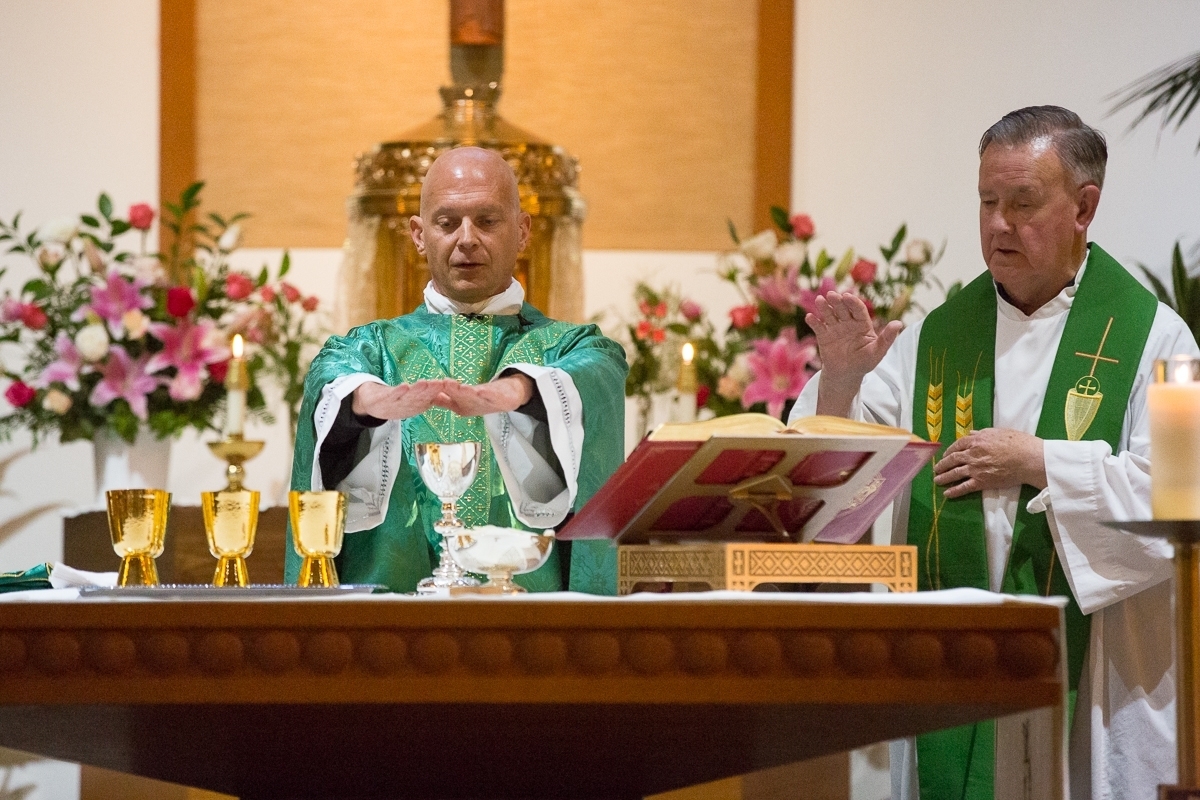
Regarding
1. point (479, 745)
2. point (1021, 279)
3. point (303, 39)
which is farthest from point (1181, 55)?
point (479, 745)

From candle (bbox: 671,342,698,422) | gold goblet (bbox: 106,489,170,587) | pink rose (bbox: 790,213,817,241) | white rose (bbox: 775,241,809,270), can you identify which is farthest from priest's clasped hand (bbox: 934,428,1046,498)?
pink rose (bbox: 790,213,817,241)

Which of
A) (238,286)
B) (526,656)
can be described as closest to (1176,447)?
(526,656)

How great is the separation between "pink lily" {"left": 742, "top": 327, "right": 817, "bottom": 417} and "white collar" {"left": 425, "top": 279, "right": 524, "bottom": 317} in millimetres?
1241

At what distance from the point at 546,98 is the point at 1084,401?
3112 millimetres

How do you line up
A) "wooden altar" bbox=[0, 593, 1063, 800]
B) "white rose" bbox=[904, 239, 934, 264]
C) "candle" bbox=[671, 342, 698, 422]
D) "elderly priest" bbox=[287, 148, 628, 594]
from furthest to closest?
"white rose" bbox=[904, 239, 934, 264] < "candle" bbox=[671, 342, 698, 422] < "elderly priest" bbox=[287, 148, 628, 594] < "wooden altar" bbox=[0, 593, 1063, 800]

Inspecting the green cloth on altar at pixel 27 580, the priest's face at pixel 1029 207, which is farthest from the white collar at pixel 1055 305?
the green cloth on altar at pixel 27 580

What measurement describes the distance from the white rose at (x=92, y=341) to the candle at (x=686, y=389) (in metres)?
1.56

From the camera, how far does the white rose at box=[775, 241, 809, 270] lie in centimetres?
473

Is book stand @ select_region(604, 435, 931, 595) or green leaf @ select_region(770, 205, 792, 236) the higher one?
green leaf @ select_region(770, 205, 792, 236)

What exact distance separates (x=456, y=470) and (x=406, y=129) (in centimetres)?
345

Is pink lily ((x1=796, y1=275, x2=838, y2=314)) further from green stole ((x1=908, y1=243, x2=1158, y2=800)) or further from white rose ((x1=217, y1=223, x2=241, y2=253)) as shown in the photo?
white rose ((x1=217, y1=223, x2=241, y2=253))

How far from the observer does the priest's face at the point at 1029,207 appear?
3.19 m

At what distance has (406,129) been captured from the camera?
5.88 meters

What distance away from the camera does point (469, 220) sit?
10.9 ft
